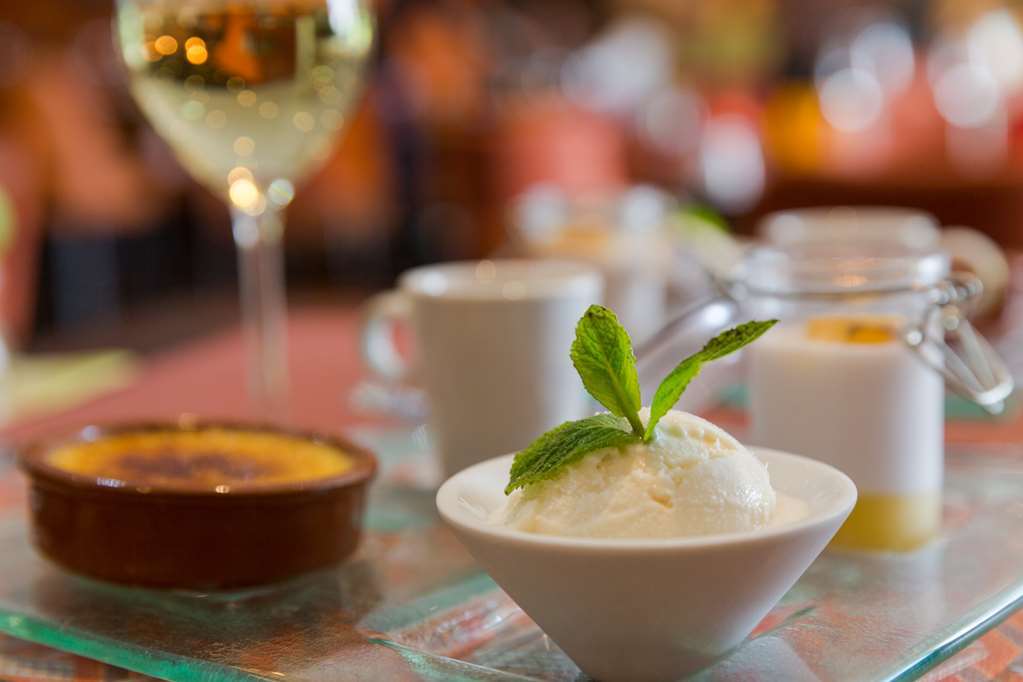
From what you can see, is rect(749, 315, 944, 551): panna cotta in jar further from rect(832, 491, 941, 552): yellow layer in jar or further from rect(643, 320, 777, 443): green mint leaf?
rect(643, 320, 777, 443): green mint leaf

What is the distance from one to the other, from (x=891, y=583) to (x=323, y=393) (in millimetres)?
716

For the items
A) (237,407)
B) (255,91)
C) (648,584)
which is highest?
(255,91)

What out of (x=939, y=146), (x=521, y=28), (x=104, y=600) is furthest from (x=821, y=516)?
(x=521, y=28)

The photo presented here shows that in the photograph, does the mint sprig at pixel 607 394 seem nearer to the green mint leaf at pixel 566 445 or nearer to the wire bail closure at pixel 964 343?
the green mint leaf at pixel 566 445

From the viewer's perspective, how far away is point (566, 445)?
1.96 ft

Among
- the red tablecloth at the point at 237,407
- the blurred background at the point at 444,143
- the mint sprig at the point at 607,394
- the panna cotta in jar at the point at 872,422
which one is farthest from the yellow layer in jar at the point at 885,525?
the blurred background at the point at 444,143

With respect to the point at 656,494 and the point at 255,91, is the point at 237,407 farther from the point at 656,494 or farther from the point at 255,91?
the point at 656,494

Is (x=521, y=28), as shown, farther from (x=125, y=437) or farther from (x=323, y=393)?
(x=125, y=437)

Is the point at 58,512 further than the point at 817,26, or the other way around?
the point at 817,26

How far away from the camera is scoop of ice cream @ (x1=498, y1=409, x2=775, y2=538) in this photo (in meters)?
0.57

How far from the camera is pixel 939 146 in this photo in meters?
3.41

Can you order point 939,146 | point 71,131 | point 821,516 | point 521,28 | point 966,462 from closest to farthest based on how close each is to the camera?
point 821,516 < point 966,462 < point 939,146 < point 71,131 < point 521,28

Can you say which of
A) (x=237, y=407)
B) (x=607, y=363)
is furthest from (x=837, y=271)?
(x=237, y=407)

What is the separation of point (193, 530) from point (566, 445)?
23 cm
